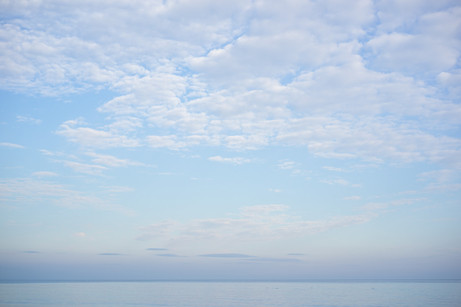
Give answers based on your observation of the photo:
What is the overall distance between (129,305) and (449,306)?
5902 centimetres

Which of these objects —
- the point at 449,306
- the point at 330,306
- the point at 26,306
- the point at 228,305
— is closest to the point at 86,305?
the point at 26,306

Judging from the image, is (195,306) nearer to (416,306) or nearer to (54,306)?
(54,306)

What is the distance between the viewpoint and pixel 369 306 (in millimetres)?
72188

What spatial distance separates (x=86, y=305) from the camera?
73062 mm

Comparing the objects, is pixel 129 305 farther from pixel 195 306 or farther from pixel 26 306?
pixel 26 306

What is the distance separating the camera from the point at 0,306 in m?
67.8

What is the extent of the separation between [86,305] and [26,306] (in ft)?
33.3

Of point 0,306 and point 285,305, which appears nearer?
point 0,306

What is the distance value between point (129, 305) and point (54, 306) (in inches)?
521

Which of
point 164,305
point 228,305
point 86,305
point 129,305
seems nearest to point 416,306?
point 228,305

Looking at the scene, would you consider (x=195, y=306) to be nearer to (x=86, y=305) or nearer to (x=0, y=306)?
(x=86, y=305)

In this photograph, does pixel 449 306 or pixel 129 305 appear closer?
pixel 449 306

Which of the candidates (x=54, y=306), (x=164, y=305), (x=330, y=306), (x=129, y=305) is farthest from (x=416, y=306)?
(x=54, y=306)

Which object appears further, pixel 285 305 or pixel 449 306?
pixel 285 305
